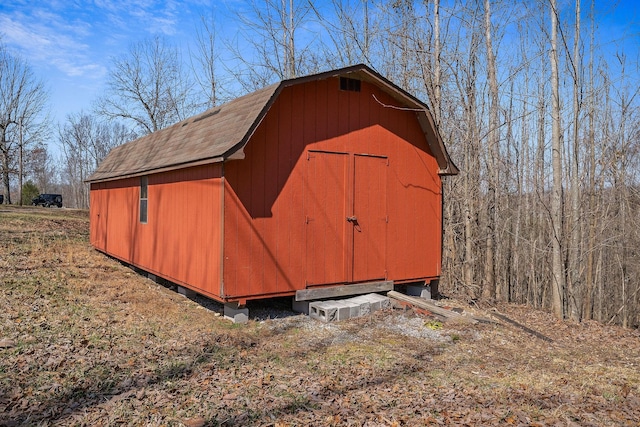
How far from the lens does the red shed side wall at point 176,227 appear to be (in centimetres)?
722

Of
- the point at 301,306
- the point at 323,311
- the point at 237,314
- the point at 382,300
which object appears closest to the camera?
the point at 237,314

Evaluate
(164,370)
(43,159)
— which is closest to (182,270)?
(164,370)

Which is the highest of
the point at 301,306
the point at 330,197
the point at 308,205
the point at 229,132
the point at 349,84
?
the point at 349,84

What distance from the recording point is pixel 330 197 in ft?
26.3

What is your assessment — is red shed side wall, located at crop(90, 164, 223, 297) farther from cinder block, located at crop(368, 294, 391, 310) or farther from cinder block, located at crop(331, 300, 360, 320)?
cinder block, located at crop(368, 294, 391, 310)

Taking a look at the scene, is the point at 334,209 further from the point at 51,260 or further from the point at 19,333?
the point at 51,260

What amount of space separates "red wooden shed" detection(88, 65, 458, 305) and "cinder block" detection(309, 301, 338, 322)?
21 centimetres

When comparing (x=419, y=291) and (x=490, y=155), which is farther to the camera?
(x=490, y=155)

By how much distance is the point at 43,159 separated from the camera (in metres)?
50.5

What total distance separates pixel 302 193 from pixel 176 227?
100 inches

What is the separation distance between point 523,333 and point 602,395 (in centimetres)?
286

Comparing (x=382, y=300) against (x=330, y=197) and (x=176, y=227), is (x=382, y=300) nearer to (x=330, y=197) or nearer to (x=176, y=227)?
(x=330, y=197)

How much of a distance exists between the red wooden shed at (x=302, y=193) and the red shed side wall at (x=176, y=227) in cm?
3

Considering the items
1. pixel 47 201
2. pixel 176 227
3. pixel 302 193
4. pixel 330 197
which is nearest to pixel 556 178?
pixel 330 197
